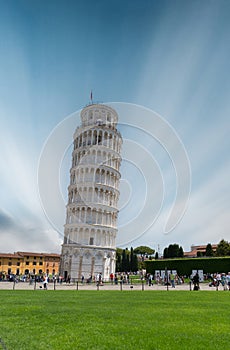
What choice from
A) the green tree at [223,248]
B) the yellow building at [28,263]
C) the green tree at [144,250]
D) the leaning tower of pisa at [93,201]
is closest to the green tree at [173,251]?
the green tree at [223,248]

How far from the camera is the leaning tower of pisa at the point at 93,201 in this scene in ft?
221

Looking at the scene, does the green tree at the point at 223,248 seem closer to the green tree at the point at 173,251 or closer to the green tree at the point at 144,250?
the green tree at the point at 173,251

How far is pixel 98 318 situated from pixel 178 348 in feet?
14.6

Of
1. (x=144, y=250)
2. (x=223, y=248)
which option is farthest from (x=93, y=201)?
(x=144, y=250)

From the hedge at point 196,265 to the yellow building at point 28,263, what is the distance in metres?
62.4

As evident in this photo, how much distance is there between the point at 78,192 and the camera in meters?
71.1

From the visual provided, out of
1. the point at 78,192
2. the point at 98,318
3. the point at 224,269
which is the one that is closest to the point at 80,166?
the point at 78,192

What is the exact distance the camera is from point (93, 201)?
69.2 metres

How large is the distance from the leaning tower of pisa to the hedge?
41.8 ft

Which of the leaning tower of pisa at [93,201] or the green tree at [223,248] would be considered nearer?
the leaning tower of pisa at [93,201]

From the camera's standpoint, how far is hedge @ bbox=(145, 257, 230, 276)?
5388 centimetres

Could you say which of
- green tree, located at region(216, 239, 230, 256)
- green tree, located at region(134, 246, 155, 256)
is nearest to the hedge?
green tree, located at region(216, 239, 230, 256)

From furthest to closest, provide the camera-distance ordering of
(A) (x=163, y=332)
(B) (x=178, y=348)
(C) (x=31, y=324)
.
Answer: (C) (x=31, y=324), (A) (x=163, y=332), (B) (x=178, y=348)

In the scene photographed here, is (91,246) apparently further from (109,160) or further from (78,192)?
(109,160)
